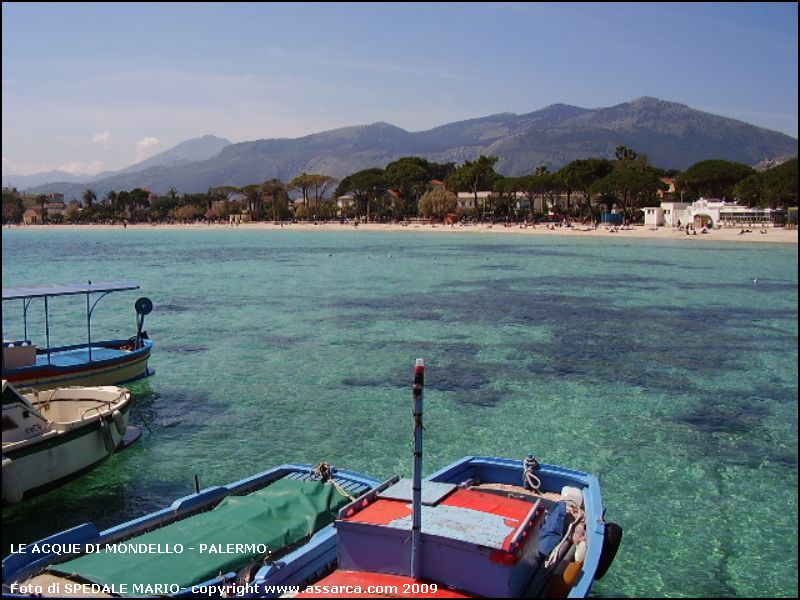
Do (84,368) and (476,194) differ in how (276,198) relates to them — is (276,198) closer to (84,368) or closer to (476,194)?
(476,194)

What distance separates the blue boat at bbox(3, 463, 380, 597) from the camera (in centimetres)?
780

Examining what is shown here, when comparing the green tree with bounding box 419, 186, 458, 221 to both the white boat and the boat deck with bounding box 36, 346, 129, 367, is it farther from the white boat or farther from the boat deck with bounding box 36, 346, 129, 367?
the white boat

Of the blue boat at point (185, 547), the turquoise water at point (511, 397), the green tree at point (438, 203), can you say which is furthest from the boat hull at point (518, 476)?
the green tree at point (438, 203)

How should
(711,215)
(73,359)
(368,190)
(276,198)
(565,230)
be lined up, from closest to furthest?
(73,359) < (711,215) < (565,230) < (368,190) < (276,198)

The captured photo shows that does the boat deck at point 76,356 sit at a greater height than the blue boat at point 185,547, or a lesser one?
greater

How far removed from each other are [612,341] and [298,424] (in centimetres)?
1546

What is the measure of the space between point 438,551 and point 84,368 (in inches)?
573

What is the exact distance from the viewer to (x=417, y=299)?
41.2 m

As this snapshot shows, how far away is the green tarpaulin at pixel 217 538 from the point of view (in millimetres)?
7984

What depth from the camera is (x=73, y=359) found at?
1970 cm

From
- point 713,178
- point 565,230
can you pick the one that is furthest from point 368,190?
point 713,178

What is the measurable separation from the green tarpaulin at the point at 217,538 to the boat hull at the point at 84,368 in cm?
963

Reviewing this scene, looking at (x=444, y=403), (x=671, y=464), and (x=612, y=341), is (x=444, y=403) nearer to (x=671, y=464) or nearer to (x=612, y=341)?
(x=671, y=464)

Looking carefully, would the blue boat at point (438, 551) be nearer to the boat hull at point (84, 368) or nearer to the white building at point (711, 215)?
the boat hull at point (84, 368)
